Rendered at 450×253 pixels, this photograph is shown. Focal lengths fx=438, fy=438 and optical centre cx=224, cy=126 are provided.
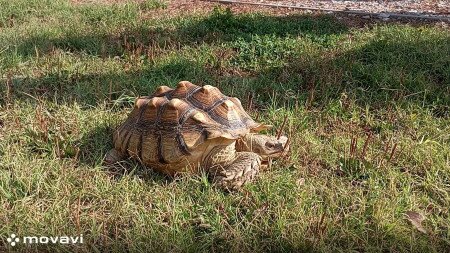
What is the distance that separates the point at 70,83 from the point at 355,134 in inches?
127

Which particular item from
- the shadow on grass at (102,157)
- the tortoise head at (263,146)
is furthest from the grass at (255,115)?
the tortoise head at (263,146)

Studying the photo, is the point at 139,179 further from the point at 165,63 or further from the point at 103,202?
the point at 165,63

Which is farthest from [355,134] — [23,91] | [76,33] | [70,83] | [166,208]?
[76,33]

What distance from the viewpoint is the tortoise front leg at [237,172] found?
328 centimetres

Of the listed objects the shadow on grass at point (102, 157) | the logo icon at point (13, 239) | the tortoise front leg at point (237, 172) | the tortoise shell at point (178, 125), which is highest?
the tortoise shell at point (178, 125)

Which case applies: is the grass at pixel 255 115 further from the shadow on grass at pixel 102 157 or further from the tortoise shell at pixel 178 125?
the tortoise shell at pixel 178 125

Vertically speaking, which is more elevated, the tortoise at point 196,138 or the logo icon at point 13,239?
the tortoise at point 196,138

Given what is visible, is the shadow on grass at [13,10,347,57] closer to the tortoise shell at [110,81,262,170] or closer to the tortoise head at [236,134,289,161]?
the tortoise shell at [110,81,262,170]

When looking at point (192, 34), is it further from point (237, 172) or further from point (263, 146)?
point (237, 172)

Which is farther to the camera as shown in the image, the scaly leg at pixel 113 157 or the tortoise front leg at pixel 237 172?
the scaly leg at pixel 113 157

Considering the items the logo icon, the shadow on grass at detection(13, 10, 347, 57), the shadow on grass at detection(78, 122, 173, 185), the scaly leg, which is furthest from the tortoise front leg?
the shadow on grass at detection(13, 10, 347, 57)

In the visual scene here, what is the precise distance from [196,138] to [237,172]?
0.40 m

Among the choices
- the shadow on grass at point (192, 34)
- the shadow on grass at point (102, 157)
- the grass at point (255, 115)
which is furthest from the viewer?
the shadow on grass at point (192, 34)

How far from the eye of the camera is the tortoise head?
3.58 meters
